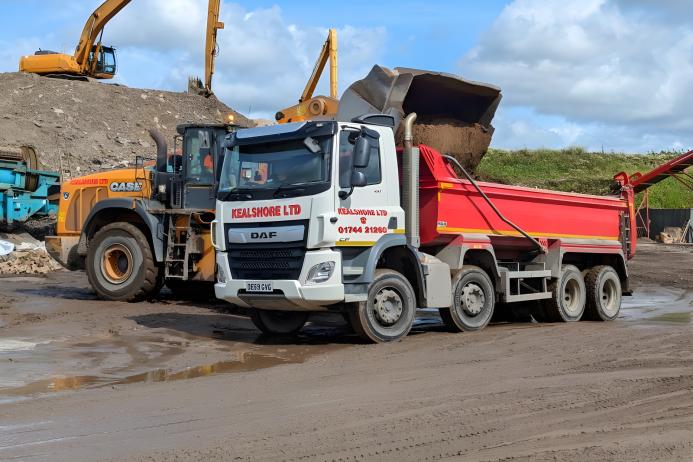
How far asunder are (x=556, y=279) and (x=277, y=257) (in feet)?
16.9

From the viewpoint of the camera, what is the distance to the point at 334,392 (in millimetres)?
7078

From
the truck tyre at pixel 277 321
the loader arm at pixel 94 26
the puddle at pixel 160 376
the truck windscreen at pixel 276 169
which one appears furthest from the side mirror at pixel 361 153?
the loader arm at pixel 94 26

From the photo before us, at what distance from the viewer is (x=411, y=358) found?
9047mm

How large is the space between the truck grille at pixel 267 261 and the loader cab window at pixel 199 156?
397cm

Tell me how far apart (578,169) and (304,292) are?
1777 inches

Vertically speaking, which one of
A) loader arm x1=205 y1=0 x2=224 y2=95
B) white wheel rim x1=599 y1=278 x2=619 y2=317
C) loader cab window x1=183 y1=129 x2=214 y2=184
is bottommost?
white wheel rim x1=599 y1=278 x2=619 y2=317

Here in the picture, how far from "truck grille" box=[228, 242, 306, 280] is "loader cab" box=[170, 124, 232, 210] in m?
3.81

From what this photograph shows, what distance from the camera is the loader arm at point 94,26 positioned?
38781mm

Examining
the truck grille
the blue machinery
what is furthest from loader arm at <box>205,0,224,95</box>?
the truck grille

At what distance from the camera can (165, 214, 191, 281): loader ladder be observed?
13.8 metres

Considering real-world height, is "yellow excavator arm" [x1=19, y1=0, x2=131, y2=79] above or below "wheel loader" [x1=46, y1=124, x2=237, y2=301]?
above

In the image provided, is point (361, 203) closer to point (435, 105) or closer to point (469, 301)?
point (469, 301)

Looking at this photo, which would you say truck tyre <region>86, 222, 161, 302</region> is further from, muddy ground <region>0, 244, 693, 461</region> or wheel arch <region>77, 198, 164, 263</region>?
muddy ground <region>0, 244, 693, 461</region>

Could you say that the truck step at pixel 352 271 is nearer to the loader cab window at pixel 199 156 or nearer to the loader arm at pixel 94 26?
the loader cab window at pixel 199 156
